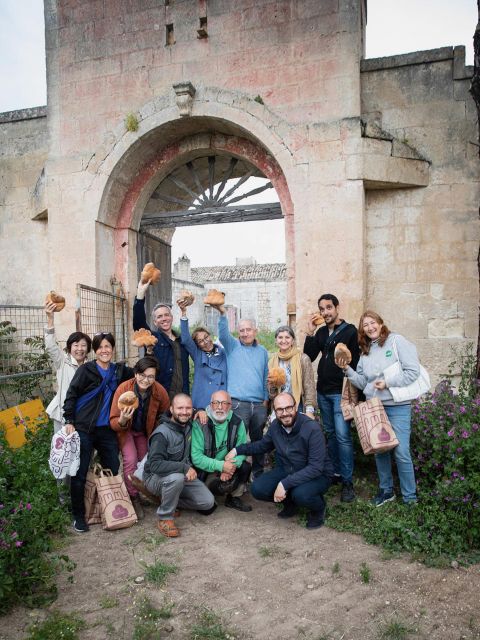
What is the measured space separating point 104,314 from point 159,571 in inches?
182

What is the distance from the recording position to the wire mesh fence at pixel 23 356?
7488mm

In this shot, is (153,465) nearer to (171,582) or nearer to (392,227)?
(171,582)

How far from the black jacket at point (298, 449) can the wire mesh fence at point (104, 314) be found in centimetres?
313

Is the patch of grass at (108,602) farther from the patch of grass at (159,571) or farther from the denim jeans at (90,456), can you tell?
the denim jeans at (90,456)

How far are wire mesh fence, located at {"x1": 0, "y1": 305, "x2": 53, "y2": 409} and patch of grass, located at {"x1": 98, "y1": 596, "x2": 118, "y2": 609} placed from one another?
4449mm

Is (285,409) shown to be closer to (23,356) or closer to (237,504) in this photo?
(237,504)

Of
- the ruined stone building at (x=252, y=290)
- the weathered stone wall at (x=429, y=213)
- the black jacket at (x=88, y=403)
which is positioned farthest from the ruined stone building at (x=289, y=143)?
the ruined stone building at (x=252, y=290)

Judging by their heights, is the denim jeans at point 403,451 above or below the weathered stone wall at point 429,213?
below

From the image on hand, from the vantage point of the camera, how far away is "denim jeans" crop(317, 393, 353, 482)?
4715mm

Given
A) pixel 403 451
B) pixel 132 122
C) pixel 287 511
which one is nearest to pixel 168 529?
pixel 287 511

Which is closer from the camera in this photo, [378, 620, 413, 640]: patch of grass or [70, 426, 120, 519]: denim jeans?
[378, 620, 413, 640]: patch of grass

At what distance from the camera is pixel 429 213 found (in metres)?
6.61

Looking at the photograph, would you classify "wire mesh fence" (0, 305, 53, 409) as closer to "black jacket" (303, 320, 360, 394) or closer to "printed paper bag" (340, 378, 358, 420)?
"black jacket" (303, 320, 360, 394)

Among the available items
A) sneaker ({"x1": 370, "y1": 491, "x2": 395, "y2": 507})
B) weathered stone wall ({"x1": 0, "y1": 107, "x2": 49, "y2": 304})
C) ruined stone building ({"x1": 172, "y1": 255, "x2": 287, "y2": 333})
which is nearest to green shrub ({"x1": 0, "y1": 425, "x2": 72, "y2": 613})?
sneaker ({"x1": 370, "y1": 491, "x2": 395, "y2": 507})
